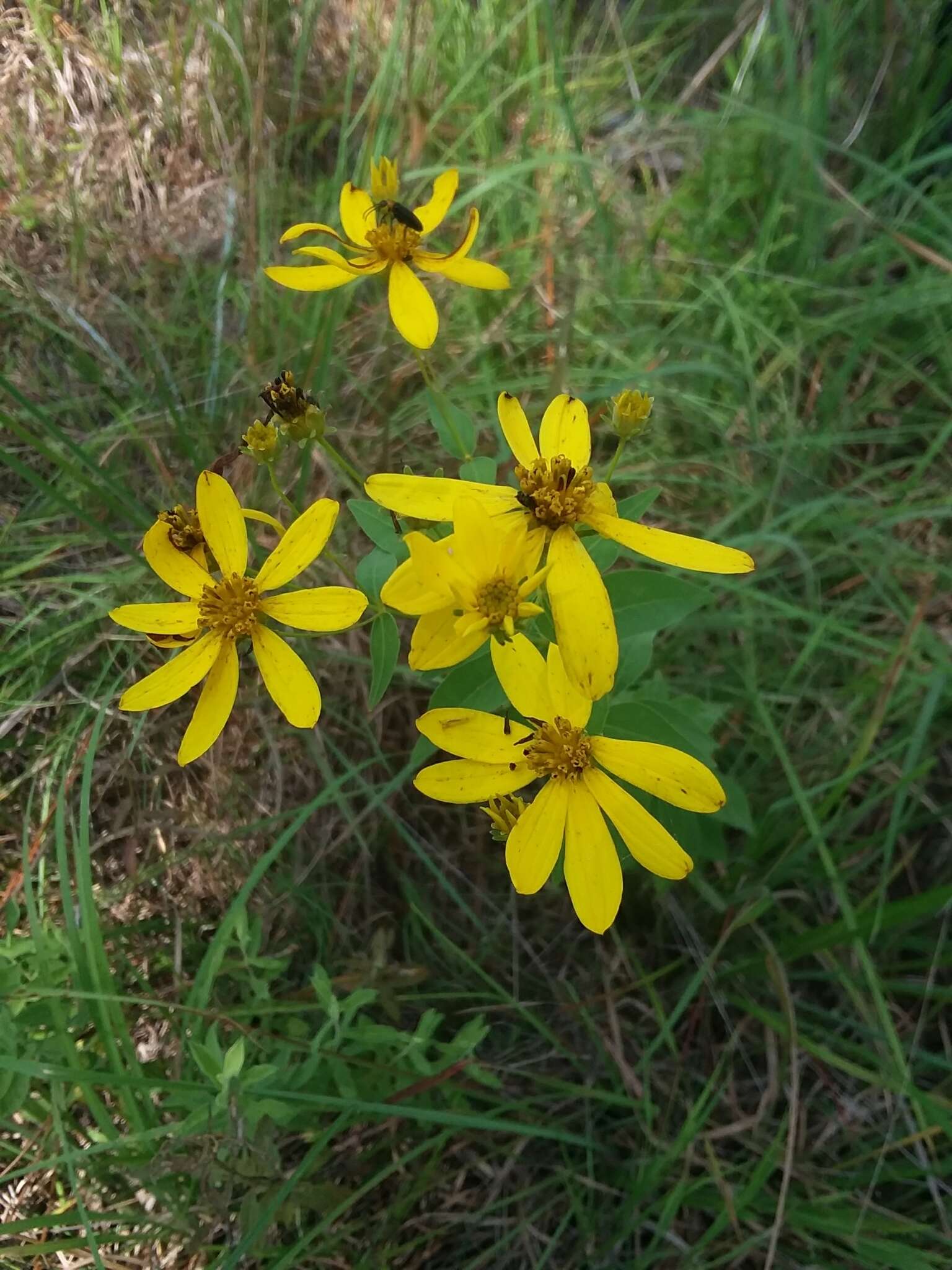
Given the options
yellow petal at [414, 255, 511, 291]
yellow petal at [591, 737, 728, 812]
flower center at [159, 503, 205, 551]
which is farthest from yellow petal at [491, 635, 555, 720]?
yellow petal at [414, 255, 511, 291]

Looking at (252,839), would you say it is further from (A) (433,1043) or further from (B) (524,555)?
(B) (524,555)

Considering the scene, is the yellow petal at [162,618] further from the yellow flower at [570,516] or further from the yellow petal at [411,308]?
the yellow petal at [411,308]

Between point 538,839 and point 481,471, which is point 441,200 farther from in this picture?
point 538,839

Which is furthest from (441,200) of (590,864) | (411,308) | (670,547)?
(590,864)

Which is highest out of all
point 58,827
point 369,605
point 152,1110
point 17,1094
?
point 369,605

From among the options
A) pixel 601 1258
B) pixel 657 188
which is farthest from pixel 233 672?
pixel 657 188
